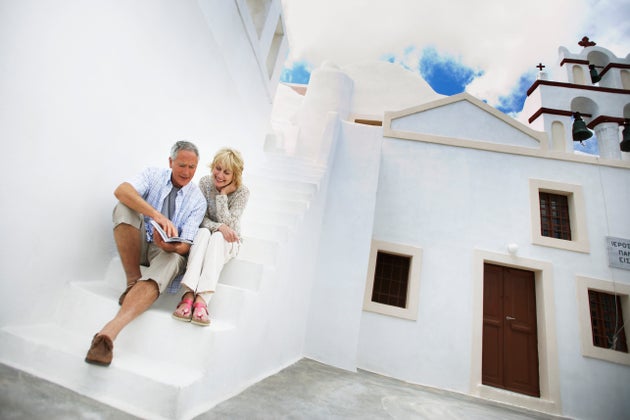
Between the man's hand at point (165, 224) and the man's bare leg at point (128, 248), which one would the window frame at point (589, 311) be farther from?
the man's bare leg at point (128, 248)

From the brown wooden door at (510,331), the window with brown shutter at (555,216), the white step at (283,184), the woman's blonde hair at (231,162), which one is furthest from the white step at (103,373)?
the window with brown shutter at (555,216)

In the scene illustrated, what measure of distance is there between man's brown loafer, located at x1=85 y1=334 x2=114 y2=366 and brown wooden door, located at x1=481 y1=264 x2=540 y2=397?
239 inches

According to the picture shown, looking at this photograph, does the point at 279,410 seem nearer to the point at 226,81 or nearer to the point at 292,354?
the point at 292,354

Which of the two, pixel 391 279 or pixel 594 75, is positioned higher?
pixel 594 75

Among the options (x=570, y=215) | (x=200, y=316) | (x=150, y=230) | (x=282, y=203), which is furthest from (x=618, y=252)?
(x=150, y=230)

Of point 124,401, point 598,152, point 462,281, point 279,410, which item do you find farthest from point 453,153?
point 124,401

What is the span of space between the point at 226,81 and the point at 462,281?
5.29m

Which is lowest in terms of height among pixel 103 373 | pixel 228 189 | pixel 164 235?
pixel 103 373

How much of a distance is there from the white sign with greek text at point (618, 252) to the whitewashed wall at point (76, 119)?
7.68 metres

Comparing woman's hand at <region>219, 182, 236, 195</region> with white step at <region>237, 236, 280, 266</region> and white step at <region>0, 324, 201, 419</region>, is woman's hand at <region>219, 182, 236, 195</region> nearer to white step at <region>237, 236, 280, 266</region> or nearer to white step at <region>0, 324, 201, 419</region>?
white step at <region>237, 236, 280, 266</region>

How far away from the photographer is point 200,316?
190 cm

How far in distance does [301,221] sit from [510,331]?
491 centimetres

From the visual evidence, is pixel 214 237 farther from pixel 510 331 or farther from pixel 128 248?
pixel 510 331

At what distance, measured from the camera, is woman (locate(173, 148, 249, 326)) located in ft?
6.57
